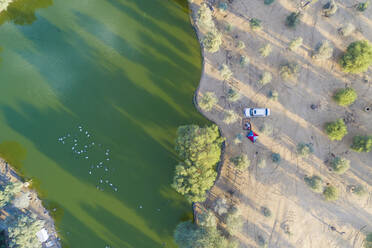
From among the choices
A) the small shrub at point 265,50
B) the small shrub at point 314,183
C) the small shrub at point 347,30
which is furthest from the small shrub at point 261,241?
the small shrub at point 347,30

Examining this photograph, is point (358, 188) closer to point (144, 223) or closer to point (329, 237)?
point (329, 237)

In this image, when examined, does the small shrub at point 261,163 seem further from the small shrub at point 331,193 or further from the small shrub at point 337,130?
the small shrub at point 337,130

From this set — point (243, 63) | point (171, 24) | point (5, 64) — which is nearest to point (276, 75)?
point (243, 63)

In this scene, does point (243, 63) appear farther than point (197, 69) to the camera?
No

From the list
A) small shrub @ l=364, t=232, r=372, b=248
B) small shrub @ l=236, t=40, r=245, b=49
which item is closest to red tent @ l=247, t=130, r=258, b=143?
small shrub @ l=236, t=40, r=245, b=49

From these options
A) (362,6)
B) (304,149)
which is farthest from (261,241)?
(362,6)
